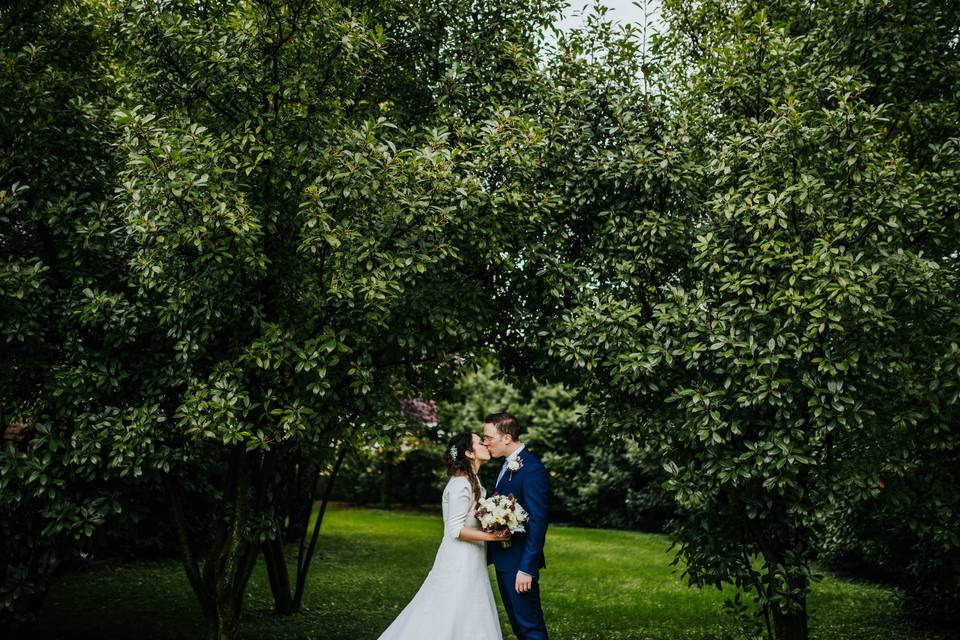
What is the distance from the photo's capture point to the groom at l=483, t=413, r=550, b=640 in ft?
19.0

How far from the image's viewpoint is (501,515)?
5793 millimetres

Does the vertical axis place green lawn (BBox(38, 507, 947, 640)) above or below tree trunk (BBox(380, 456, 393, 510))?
below

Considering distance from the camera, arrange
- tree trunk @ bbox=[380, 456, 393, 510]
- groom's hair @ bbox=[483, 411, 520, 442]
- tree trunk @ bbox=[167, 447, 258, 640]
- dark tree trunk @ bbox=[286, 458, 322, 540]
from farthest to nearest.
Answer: tree trunk @ bbox=[380, 456, 393, 510] < dark tree trunk @ bbox=[286, 458, 322, 540] < tree trunk @ bbox=[167, 447, 258, 640] < groom's hair @ bbox=[483, 411, 520, 442]

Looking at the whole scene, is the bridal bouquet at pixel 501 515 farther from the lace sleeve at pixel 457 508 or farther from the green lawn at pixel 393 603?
the green lawn at pixel 393 603

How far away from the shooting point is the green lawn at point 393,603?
9523 millimetres

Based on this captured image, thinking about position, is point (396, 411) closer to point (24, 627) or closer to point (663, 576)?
point (24, 627)

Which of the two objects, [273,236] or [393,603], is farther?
[393,603]

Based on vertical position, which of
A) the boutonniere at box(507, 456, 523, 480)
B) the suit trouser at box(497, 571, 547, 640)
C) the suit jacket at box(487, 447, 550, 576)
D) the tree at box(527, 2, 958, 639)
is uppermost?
the tree at box(527, 2, 958, 639)

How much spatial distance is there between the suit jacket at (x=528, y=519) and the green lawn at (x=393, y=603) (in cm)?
396

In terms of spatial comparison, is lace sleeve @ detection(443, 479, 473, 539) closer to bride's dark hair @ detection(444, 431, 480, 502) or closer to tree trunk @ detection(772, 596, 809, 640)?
bride's dark hair @ detection(444, 431, 480, 502)

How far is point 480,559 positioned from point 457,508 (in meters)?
0.47

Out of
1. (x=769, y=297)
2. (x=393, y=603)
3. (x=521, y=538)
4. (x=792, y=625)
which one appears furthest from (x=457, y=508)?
(x=393, y=603)

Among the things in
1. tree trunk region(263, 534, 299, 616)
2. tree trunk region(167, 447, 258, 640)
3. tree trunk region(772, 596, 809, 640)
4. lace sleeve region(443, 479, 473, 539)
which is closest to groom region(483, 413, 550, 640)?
lace sleeve region(443, 479, 473, 539)

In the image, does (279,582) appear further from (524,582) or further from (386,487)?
(386,487)
